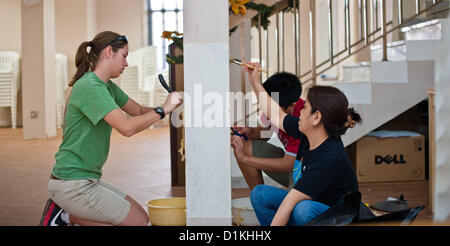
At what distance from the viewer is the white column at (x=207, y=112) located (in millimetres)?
1926

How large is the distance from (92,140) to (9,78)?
7.49 meters

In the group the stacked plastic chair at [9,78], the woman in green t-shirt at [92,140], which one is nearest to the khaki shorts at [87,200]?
the woman in green t-shirt at [92,140]

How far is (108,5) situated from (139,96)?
221 centimetres

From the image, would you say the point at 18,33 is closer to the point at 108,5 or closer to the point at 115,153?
the point at 108,5

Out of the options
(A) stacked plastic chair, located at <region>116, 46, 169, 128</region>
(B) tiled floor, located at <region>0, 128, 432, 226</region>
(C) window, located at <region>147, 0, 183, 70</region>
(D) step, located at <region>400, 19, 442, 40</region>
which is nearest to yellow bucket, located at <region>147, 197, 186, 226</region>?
(B) tiled floor, located at <region>0, 128, 432, 226</region>

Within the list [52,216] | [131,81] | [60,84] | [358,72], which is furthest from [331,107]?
[60,84]

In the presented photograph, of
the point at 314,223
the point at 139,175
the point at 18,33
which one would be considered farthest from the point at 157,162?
the point at 18,33

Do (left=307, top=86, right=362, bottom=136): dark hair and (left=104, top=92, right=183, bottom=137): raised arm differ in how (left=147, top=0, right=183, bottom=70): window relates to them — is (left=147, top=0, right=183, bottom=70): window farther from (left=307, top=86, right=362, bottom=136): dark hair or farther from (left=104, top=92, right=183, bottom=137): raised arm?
(left=307, top=86, right=362, bottom=136): dark hair

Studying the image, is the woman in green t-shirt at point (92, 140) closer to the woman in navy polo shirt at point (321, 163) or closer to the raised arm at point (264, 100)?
the raised arm at point (264, 100)

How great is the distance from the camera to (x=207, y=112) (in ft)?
6.43

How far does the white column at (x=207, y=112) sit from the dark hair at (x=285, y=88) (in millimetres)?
737

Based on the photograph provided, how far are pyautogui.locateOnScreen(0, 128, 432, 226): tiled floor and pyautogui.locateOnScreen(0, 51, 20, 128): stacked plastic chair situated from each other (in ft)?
6.66

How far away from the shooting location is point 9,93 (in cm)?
909

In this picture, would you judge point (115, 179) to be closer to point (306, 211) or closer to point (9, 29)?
point (306, 211)
